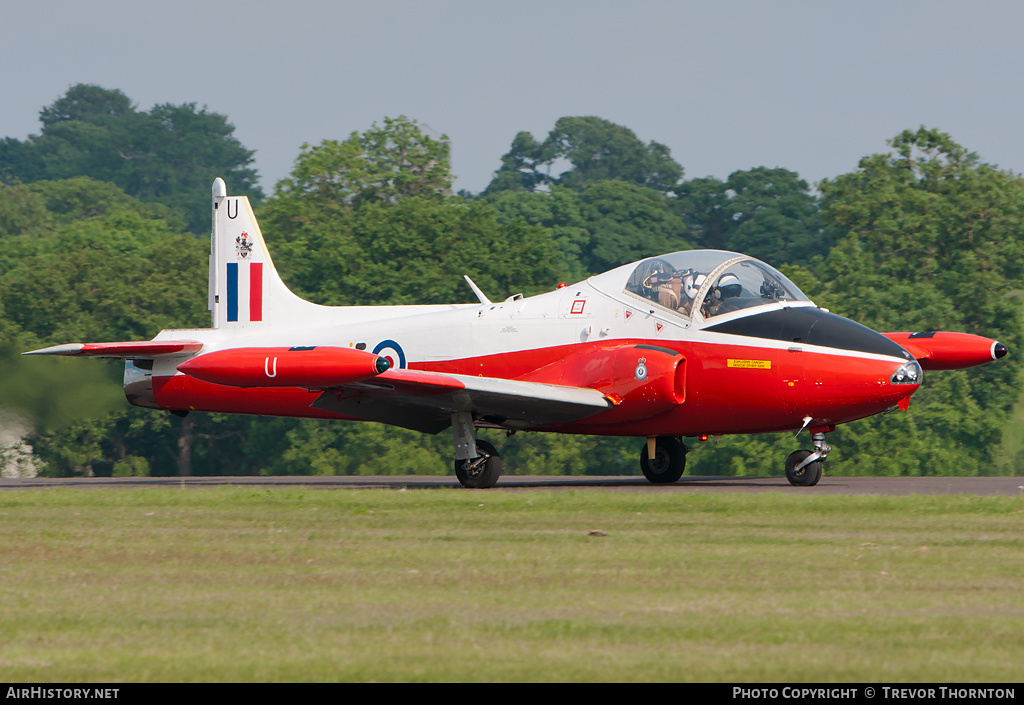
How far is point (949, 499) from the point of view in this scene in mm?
14359

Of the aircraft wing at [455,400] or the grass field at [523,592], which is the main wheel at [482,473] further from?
the grass field at [523,592]

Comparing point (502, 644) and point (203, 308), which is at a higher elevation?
point (203, 308)

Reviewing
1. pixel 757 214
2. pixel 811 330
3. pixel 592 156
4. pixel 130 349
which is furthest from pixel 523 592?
pixel 592 156

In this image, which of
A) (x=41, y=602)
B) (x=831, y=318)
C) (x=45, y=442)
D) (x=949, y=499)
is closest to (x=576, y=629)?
(x=41, y=602)

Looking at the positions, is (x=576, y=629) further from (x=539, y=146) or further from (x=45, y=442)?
(x=539, y=146)

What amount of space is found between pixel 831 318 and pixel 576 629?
36.8ft

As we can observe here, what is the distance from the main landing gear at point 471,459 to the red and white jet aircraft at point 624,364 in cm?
2

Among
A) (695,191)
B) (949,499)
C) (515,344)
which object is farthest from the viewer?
(695,191)

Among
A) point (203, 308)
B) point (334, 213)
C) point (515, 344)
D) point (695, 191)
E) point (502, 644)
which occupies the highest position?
point (695, 191)

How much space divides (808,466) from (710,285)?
9.42 ft

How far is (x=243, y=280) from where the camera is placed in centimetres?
2264

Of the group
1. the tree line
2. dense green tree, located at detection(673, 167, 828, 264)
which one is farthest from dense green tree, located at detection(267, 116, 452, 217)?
dense green tree, located at detection(673, 167, 828, 264)

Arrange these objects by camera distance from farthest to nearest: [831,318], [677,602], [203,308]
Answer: [203,308]
[831,318]
[677,602]

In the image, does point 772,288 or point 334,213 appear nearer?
point 772,288
